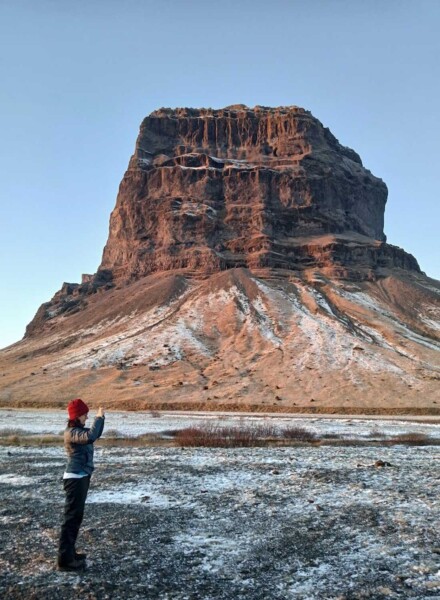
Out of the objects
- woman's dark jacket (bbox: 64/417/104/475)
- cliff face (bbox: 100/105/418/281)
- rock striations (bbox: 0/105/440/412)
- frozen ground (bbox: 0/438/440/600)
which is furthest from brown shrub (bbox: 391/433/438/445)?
cliff face (bbox: 100/105/418/281)

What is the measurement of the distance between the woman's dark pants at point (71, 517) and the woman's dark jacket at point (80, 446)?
8.1 inches

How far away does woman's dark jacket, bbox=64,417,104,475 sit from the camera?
9836mm

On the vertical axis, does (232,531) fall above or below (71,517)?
below

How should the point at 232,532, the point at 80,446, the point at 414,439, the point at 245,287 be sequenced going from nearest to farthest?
1. the point at 80,446
2. the point at 232,532
3. the point at 414,439
4. the point at 245,287

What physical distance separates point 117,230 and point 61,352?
64.9 m

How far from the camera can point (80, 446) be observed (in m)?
9.97

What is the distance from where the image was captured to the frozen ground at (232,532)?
28.6 ft

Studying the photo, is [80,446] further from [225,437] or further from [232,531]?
[225,437]

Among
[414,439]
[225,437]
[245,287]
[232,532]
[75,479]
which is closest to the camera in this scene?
[75,479]

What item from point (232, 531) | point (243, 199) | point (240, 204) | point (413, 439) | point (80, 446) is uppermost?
point (243, 199)

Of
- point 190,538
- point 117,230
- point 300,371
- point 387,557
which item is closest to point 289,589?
point 387,557

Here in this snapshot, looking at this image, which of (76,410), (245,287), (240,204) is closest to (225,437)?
(76,410)

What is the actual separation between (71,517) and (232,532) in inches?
153

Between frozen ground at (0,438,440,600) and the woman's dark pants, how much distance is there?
1.19ft
